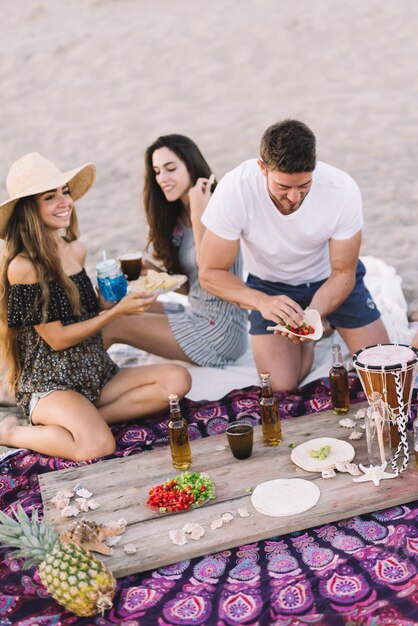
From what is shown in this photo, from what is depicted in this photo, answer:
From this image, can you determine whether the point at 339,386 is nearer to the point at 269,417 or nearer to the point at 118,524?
the point at 269,417

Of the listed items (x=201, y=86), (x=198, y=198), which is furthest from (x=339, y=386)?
(x=201, y=86)

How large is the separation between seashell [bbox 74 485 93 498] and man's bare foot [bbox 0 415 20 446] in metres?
0.96

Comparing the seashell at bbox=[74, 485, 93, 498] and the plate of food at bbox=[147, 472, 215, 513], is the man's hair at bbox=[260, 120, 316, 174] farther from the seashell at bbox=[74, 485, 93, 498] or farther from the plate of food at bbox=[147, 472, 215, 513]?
the seashell at bbox=[74, 485, 93, 498]

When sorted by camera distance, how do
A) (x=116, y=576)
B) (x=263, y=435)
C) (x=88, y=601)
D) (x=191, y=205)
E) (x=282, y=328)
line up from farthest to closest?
(x=191, y=205), (x=282, y=328), (x=263, y=435), (x=116, y=576), (x=88, y=601)

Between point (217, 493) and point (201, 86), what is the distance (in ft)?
31.9

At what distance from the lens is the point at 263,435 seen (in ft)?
10.9

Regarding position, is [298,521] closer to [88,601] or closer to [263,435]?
[263,435]

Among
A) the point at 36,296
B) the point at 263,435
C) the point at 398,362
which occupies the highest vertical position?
the point at 36,296

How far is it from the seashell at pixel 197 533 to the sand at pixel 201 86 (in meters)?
4.69

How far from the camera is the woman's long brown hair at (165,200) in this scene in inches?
182

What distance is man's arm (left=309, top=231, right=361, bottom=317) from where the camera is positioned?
4113mm

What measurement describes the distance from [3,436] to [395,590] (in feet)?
7.27

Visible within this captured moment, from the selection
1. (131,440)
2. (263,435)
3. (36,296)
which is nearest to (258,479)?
(263,435)

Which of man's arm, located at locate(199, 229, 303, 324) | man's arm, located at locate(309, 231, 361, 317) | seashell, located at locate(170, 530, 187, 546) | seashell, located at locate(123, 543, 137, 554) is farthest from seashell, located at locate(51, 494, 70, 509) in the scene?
man's arm, located at locate(309, 231, 361, 317)
